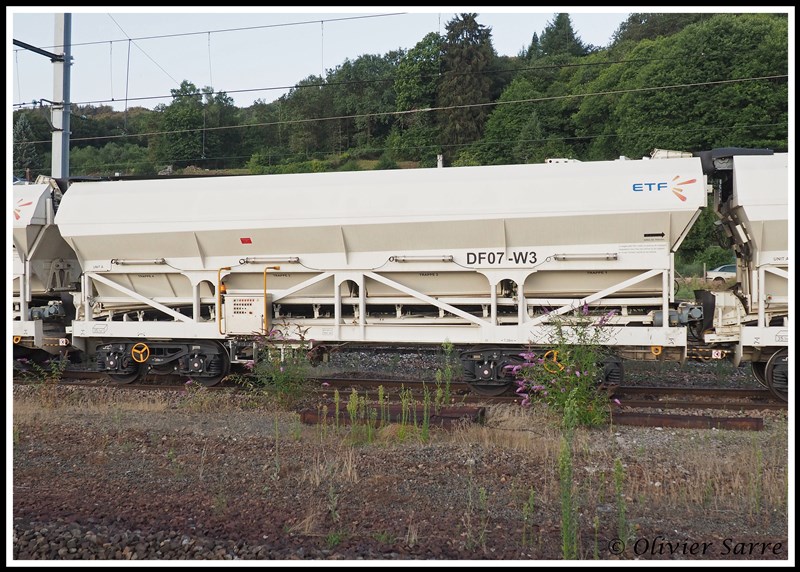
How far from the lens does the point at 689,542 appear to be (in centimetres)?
497

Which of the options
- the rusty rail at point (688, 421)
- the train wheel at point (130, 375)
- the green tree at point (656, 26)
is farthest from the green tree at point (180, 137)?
the rusty rail at point (688, 421)

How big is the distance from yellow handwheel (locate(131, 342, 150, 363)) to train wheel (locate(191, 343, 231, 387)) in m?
0.85

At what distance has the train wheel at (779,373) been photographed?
9344 millimetres

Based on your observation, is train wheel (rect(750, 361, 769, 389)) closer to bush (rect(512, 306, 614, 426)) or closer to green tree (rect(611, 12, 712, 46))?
bush (rect(512, 306, 614, 426))

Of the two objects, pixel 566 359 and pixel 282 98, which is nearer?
pixel 566 359

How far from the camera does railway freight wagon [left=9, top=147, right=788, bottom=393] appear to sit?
938 centimetres

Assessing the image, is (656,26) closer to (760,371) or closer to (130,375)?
(760,371)

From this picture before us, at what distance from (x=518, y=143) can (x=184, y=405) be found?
4109 cm

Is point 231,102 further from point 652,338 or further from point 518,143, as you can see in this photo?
point 652,338

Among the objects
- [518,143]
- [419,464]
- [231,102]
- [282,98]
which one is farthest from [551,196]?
[282,98]

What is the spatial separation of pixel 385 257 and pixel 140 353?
4.66 m

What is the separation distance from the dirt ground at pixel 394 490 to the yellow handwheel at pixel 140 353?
2301 mm

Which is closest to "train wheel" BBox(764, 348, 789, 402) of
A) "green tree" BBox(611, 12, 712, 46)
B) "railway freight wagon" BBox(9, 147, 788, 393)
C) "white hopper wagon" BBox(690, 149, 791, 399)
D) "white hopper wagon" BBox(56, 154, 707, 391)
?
"white hopper wagon" BBox(690, 149, 791, 399)

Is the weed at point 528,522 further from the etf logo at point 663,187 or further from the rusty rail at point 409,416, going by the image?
the etf logo at point 663,187
